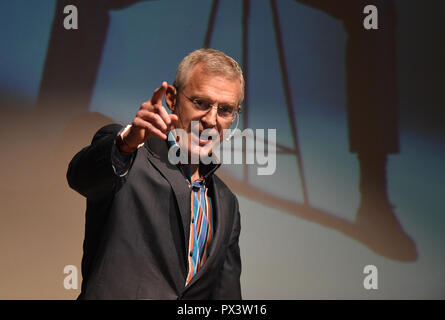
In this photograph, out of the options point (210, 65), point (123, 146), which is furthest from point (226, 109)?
point (123, 146)

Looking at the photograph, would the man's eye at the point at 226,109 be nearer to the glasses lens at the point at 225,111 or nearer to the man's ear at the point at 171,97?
the glasses lens at the point at 225,111

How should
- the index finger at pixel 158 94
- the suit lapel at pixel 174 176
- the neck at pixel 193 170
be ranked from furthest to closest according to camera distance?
1. the neck at pixel 193 170
2. the suit lapel at pixel 174 176
3. the index finger at pixel 158 94

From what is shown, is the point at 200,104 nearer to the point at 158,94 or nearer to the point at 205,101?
the point at 205,101

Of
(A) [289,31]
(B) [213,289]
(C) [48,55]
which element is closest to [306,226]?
(A) [289,31]

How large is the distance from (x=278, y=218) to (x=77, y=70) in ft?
3.92

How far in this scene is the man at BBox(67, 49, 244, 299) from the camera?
1.07 m

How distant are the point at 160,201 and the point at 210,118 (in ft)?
0.81

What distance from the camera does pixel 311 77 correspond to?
243cm

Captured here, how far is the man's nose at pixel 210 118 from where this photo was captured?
124cm

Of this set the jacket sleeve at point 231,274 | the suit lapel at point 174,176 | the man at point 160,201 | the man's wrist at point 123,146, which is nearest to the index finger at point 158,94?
the man at point 160,201

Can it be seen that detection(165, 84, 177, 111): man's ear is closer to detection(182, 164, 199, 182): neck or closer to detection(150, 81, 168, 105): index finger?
detection(182, 164, 199, 182): neck

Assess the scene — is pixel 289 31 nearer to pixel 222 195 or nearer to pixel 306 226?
pixel 306 226

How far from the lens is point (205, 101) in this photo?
1.26 metres

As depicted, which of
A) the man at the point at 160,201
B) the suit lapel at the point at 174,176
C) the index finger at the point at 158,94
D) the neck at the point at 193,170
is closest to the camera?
the index finger at the point at 158,94
